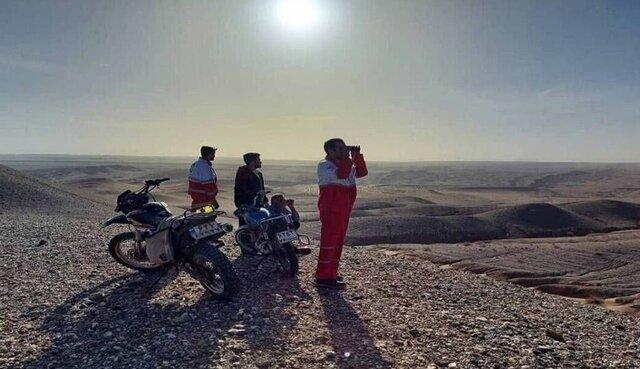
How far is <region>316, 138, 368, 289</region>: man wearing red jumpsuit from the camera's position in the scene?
7.27 meters

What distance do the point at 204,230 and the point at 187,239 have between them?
0.99 ft

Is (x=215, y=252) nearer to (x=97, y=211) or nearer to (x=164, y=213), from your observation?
(x=164, y=213)

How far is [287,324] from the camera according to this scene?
5.86 meters

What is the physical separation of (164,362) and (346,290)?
3345mm

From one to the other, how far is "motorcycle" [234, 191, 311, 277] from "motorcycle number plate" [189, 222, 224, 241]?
128 cm

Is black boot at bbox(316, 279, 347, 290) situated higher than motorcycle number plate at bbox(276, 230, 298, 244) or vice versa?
motorcycle number plate at bbox(276, 230, 298, 244)

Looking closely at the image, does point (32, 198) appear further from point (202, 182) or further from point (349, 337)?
point (349, 337)

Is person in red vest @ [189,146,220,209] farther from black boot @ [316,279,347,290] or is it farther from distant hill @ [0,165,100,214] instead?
distant hill @ [0,165,100,214]

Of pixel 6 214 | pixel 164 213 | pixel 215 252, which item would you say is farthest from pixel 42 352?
pixel 6 214

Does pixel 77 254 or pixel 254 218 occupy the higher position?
pixel 254 218

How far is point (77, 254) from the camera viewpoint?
9430 mm

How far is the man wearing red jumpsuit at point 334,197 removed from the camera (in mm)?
7273

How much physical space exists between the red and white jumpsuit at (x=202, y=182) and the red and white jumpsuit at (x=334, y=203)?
2917 mm

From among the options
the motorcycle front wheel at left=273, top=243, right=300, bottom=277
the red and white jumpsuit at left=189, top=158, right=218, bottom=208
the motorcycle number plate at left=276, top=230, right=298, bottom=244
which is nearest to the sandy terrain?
the motorcycle front wheel at left=273, top=243, right=300, bottom=277
